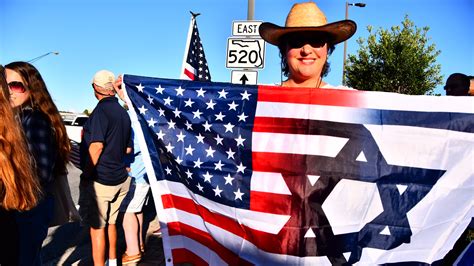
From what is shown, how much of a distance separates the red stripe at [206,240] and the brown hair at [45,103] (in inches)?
40.2

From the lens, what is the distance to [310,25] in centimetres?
277

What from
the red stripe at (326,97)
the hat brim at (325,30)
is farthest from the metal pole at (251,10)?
the red stripe at (326,97)

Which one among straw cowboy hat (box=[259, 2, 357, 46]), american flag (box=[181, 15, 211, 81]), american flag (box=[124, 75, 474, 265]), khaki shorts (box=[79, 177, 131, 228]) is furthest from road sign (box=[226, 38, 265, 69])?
american flag (box=[124, 75, 474, 265])

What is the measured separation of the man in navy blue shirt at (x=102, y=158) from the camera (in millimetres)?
4266

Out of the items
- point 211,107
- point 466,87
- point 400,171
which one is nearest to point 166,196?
point 211,107

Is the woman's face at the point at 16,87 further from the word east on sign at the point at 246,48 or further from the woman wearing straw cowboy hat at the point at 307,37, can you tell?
the word east on sign at the point at 246,48

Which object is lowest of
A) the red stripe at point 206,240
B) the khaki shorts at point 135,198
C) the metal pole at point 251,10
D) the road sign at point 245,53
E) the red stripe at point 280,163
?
the khaki shorts at point 135,198

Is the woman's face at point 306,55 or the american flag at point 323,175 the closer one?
the american flag at point 323,175

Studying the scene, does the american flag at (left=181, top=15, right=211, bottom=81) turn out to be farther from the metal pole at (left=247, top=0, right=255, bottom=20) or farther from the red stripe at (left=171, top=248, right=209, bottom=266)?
the red stripe at (left=171, top=248, right=209, bottom=266)

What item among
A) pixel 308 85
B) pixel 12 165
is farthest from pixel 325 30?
pixel 12 165

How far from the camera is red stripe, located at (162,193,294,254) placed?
268 cm

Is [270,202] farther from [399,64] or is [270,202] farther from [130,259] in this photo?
[399,64]

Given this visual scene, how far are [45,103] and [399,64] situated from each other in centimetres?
1824

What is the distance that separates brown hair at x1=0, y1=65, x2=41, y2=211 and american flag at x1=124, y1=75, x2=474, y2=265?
97cm
